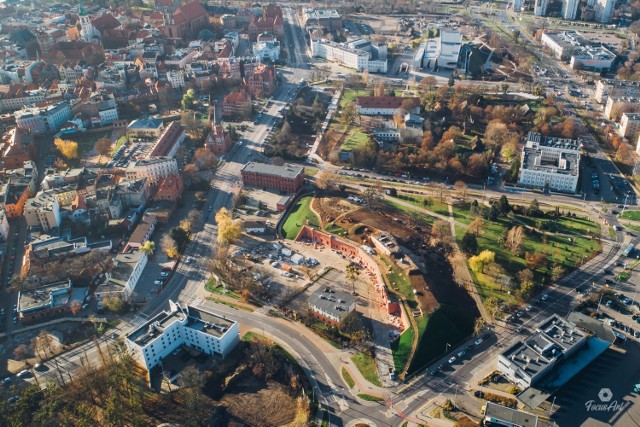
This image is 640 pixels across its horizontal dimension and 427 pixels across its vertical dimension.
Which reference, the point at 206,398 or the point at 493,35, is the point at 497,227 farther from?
the point at 493,35

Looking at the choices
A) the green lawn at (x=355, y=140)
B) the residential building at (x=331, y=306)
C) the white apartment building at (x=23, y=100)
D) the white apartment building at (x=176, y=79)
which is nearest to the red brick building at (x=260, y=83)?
the white apartment building at (x=176, y=79)

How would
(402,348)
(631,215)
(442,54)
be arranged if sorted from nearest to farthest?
(402,348) → (631,215) → (442,54)

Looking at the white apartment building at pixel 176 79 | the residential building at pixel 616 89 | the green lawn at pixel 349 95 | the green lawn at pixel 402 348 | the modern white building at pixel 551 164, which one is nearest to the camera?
the green lawn at pixel 402 348

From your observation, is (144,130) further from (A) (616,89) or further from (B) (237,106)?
(A) (616,89)

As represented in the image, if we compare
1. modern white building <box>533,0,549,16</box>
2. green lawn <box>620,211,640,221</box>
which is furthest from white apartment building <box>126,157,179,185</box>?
modern white building <box>533,0,549,16</box>

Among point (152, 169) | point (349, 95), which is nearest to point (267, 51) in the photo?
point (349, 95)

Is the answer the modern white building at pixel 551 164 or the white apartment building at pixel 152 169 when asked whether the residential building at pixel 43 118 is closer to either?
the white apartment building at pixel 152 169

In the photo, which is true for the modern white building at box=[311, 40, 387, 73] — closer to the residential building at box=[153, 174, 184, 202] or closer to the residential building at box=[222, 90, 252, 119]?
the residential building at box=[222, 90, 252, 119]
